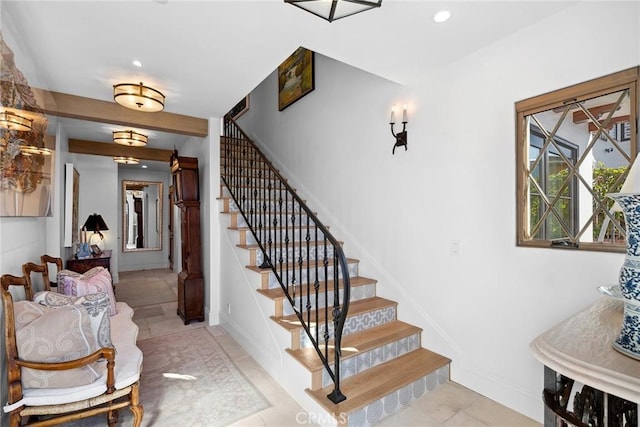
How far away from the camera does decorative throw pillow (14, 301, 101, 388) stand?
162cm

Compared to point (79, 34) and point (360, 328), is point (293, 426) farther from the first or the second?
point (79, 34)

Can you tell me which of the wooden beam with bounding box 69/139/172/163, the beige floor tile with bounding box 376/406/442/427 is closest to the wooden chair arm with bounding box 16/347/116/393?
the beige floor tile with bounding box 376/406/442/427

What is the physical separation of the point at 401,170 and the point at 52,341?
112 inches

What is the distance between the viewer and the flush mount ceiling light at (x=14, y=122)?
1.66 m

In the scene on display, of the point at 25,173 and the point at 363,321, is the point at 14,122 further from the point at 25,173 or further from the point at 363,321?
the point at 363,321

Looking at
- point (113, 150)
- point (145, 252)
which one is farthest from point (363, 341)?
point (145, 252)

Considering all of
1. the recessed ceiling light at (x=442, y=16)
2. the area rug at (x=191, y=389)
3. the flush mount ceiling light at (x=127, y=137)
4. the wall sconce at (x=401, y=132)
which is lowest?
the area rug at (x=191, y=389)

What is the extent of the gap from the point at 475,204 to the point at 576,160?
2.17 feet

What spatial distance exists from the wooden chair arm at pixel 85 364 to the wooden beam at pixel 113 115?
208 centimetres

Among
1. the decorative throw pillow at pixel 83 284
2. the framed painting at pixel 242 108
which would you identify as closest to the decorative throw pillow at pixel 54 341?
the decorative throw pillow at pixel 83 284

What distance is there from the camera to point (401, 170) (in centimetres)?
295

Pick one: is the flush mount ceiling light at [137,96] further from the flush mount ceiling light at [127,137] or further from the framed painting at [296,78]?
the framed painting at [296,78]

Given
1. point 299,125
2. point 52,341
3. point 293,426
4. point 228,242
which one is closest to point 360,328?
point 293,426

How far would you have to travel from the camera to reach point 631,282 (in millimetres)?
973
